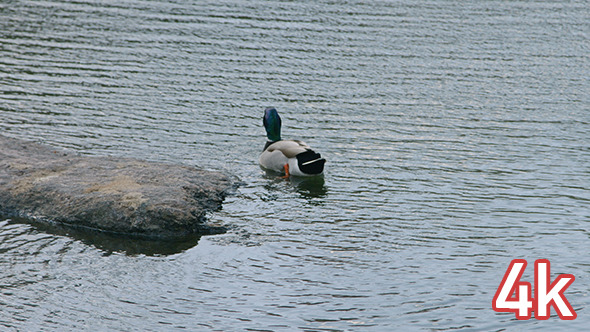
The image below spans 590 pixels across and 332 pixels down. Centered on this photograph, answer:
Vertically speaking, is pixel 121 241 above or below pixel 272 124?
below

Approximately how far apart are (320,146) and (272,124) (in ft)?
4.02

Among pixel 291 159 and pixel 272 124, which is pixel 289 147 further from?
pixel 272 124

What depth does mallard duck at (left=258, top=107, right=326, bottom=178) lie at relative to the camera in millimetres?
15562

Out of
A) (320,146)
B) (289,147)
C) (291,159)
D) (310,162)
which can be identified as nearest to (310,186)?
(310,162)

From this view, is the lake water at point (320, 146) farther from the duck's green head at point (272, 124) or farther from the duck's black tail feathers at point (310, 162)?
the duck's green head at point (272, 124)

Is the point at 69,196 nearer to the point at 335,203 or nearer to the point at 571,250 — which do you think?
the point at 335,203

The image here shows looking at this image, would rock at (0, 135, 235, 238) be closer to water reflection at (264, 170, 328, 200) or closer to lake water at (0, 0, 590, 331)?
lake water at (0, 0, 590, 331)

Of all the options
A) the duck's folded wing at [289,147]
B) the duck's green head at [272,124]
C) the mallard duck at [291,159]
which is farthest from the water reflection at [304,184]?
the duck's green head at [272,124]

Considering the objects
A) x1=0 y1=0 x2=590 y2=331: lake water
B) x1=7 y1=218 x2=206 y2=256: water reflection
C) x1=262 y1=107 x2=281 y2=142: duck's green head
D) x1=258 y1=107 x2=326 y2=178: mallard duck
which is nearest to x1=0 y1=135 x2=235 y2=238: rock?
x1=7 y1=218 x2=206 y2=256: water reflection

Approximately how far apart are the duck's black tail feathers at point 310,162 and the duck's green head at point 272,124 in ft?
5.60

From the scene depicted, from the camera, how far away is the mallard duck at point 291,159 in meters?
15.6

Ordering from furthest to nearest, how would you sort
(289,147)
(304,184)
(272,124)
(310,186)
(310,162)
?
(272,124)
(289,147)
(304,184)
(310,162)
(310,186)

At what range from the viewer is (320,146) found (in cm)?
1767

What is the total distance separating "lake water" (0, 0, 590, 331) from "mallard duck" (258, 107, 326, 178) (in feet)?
1.29
